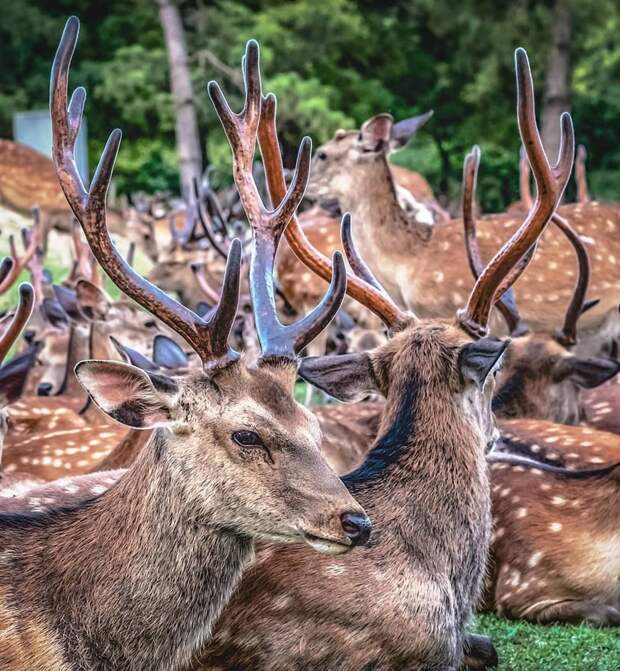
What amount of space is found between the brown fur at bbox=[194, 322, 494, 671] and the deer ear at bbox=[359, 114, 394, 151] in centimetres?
410

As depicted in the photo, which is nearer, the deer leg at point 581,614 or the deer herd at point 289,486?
the deer herd at point 289,486

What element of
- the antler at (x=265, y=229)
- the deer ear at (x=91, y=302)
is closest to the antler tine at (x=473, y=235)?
the antler at (x=265, y=229)

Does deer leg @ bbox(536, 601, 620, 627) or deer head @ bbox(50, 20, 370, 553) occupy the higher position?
deer head @ bbox(50, 20, 370, 553)

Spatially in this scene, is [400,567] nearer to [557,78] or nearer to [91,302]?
[91,302]

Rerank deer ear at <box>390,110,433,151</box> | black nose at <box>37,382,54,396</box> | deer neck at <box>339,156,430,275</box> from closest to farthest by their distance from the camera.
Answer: black nose at <box>37,382,54,396</box>, deer ear at <box>390,110,433,151</box>, deer neck at <box>339,156,430,275</box>

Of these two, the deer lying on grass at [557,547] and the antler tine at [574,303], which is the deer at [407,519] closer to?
the deer lying on grass at [557,547]

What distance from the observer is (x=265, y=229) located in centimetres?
338

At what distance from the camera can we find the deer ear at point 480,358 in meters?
3.47

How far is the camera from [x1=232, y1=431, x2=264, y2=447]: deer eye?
2.82 m

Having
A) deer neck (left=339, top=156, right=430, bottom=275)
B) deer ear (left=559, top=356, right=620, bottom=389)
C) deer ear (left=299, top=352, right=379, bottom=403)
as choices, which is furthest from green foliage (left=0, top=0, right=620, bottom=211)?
deer ear (left=299, top=352, right=379, bottom=403)

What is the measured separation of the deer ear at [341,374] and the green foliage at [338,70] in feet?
51.2

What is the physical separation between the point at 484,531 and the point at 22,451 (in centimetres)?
238

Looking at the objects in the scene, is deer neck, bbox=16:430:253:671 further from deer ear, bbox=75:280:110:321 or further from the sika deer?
deer ear, bbox=75:280:110:321

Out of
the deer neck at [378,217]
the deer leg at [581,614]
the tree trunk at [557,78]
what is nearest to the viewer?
the deer leg at [581,614]
